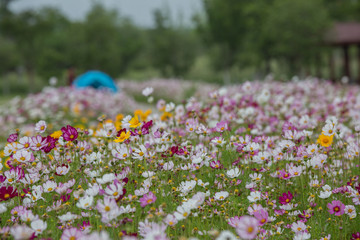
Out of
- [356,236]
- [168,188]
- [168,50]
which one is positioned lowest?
[168,50]

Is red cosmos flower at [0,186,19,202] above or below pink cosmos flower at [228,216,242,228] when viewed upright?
above

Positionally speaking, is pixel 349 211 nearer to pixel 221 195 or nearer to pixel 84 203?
pixel 221 195

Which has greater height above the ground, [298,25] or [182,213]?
[182,213]

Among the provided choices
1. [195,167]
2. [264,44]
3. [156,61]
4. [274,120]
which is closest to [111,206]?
[195,167]

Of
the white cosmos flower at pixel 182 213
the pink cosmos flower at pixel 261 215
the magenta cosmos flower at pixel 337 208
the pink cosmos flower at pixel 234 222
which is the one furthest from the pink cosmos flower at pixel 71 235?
the magenta cosmos flower at pixel 337 208

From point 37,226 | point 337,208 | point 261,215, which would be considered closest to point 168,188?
point 261,215

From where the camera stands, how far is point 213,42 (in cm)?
2673

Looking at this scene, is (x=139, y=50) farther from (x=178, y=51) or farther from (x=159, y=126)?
(x=159, y=126)

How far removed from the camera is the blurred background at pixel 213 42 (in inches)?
766

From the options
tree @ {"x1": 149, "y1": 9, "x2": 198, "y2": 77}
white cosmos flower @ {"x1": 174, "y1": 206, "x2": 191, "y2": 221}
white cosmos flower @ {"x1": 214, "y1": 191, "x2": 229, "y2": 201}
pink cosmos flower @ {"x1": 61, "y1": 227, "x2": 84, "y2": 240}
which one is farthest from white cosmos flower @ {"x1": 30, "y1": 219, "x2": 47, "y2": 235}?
tree @ {"x1": 149, "y1": 9, "x2": 198, "y2": 77}

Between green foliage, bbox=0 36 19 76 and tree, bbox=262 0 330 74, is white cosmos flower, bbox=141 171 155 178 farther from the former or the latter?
green foliage, bbox=0 36 19 76

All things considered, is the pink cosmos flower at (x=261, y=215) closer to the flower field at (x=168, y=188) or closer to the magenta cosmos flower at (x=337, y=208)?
the flower field at (x=168, y=188)

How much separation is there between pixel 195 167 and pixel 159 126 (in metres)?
0.85

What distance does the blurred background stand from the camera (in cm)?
1945
